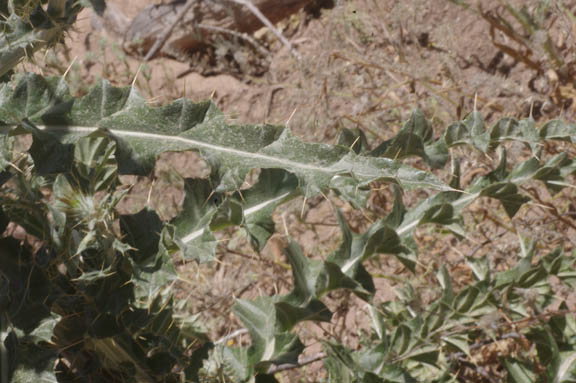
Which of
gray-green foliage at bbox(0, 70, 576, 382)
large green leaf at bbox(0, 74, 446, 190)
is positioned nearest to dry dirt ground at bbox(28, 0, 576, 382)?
gray-green foliage at bbox(0, 70, 576, 382)

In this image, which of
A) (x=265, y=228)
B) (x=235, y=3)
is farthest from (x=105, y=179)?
(x=235, y=3)

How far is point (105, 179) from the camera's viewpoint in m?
1.44

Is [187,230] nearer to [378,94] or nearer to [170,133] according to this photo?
[170,133]

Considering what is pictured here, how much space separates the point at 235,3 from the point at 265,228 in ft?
9.30

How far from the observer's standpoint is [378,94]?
10.5 ft

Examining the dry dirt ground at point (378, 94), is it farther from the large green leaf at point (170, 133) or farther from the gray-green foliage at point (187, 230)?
the large green leaf at point (170, 133)

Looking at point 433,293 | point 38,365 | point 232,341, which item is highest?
point 38,365

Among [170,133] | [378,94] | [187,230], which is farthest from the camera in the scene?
[378,94]

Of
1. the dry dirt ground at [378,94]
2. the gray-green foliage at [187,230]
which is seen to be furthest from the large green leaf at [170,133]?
the dry dirt ground at [378,94]

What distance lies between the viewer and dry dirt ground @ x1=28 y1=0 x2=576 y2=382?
2.59m

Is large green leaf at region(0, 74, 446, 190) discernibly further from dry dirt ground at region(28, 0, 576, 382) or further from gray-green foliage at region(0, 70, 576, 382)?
dry dirt ground at region(28, 0, 576, 382)

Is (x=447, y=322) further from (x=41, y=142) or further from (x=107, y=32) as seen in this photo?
(x=107, y=32)

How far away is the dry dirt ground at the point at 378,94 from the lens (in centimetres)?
259

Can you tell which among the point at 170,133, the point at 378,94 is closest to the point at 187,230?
the point at 170,133
